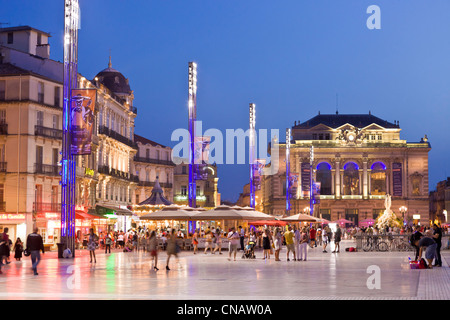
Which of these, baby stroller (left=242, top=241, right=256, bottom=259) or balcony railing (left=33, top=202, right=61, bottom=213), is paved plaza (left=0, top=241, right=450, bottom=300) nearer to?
baby stroller (left=242, top=241, right=256, bottom=259)

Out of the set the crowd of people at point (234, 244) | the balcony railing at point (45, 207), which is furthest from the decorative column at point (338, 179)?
the balcony railing at point (45, 207)

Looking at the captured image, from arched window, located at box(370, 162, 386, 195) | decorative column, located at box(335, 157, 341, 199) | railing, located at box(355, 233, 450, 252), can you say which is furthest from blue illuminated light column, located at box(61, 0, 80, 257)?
arched window, located at box(370, 162, 386, 195)

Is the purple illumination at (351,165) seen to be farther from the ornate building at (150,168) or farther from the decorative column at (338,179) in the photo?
the ornate building at (150,168)

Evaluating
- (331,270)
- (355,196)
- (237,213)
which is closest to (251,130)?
(237,213)

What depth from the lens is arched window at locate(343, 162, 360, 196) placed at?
103 meters

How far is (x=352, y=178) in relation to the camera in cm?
10369

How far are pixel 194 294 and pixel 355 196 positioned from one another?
8854cm

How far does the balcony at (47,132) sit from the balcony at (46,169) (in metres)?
1.85

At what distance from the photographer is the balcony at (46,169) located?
4512cm

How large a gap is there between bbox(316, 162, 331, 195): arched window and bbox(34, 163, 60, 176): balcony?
61.6 metres

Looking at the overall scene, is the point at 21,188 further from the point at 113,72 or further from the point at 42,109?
the point at 113,72

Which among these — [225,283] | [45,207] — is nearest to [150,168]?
[45,207]

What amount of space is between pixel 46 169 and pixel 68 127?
16.5m
